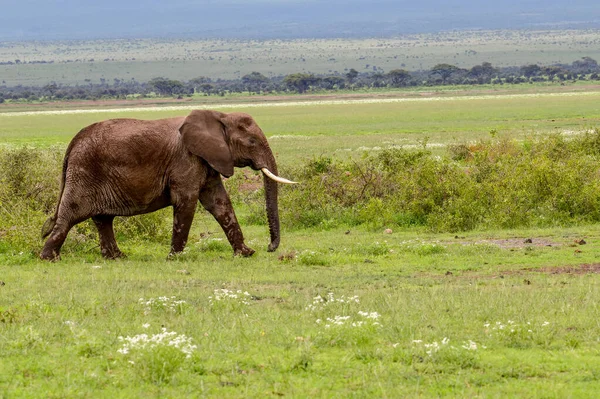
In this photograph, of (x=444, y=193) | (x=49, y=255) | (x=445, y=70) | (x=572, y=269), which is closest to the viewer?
(x=572, y=269)

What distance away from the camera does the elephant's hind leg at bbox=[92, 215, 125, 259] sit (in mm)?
16391

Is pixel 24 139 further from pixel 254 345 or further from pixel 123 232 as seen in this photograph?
pixel 254 345

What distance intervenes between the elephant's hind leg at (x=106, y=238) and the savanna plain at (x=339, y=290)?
1.00ft

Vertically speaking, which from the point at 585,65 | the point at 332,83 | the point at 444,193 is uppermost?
the point at 444,193

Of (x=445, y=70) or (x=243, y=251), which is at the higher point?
(x=243, y=251)

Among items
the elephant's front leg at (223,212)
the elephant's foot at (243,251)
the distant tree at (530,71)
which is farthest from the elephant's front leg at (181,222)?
the distant tree at (530,71)

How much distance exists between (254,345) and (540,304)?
3.40 m

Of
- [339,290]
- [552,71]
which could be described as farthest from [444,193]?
[552,71]

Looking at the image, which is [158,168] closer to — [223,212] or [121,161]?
[121,161]

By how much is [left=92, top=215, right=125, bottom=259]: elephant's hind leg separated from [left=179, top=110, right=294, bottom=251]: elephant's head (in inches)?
77.2

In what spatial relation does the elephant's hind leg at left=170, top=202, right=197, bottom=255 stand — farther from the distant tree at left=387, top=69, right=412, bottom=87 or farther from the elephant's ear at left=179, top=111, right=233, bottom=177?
the distant tree at left=387, top=69, right=412, bottom=87

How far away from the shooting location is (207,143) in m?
15.7

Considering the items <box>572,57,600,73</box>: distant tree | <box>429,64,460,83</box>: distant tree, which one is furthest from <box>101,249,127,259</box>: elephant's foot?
<box>572,57,600,73</box>: distant tree

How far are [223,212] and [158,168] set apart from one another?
4.03 ft
